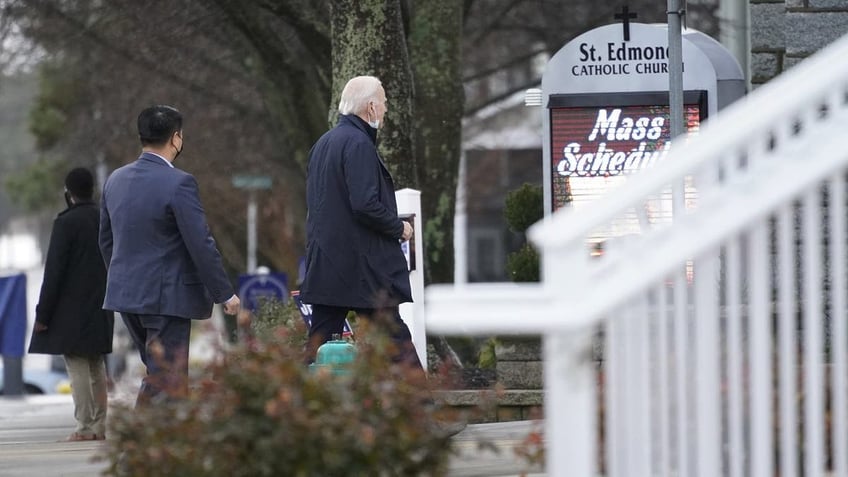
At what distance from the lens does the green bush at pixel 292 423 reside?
13.8 feet

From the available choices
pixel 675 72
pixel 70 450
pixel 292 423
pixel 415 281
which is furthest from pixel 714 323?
pixel 415 281

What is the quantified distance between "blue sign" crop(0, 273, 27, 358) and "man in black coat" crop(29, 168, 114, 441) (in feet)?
22.1

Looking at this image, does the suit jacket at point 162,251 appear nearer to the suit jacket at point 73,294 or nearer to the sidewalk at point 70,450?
the sidewalk at point 70,450

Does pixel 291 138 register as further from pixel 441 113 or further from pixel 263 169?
pixel 263 169

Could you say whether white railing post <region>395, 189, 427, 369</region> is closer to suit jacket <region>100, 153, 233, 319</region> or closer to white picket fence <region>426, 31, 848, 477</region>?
suit jacket <region>100, 153, 233, 319</region>

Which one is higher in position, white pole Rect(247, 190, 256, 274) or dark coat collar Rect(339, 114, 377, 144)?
white pole Rect(247, 190, 256, 274)

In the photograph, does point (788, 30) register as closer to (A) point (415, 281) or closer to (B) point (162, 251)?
(A) point (415, 281)

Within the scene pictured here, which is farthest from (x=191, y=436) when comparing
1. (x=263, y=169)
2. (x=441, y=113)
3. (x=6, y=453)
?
(x=263, y=169)

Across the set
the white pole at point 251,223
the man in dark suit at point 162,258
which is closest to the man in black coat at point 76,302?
the man in dark suit at point 162,258

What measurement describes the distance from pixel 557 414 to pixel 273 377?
84cm

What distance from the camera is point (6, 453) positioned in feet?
28.1

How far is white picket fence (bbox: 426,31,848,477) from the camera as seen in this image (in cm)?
387

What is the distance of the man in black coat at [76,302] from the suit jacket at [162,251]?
2.58 metres

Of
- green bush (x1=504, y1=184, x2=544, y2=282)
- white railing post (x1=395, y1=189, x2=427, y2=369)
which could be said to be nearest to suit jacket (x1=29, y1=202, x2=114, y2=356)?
white railing post (x1=395, y1=189, x2=427, y2=369)
